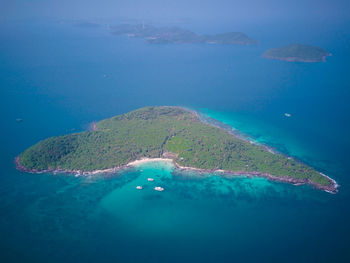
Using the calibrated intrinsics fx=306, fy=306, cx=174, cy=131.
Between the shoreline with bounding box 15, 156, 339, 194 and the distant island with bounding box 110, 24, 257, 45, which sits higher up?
the distant island with bounding box 110, 24, 257, 45

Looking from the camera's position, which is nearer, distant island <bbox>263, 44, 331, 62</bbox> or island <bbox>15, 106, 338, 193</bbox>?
island <bbox>15, 106, 338, 193</bbox>

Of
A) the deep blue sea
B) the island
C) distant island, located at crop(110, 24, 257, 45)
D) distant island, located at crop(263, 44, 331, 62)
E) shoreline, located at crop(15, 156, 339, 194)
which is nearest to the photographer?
the deep blue sea

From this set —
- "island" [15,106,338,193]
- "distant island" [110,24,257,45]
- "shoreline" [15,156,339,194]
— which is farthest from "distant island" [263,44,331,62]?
"shoreline" [15,156,339,194]

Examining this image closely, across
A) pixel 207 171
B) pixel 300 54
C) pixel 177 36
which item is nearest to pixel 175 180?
pixel 207 171

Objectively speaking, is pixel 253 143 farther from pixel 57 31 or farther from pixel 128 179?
pixel 57 31

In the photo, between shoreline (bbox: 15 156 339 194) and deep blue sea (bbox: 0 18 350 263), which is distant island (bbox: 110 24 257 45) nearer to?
deep blue sea (bbox: 0 18 350 263)

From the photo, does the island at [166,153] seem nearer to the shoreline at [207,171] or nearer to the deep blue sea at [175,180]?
the shoreline at [207,171]
